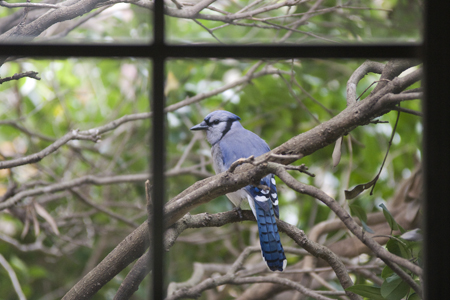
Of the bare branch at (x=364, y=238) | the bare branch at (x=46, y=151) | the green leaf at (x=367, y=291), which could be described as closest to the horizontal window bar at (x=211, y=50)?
the bare branch at (x=364, y=238)

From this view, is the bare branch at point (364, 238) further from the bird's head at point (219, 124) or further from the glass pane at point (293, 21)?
the bird's head at point (219, 124)

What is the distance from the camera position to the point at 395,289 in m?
0.76

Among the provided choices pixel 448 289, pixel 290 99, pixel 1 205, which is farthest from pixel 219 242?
pixel 448 289

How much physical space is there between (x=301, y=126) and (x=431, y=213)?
1412 mm

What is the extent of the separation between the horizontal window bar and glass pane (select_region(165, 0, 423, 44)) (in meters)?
0.40

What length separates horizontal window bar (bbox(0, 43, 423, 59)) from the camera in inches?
19.5

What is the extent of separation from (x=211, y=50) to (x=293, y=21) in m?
1.03

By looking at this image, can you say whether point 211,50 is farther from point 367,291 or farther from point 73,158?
point 73,158

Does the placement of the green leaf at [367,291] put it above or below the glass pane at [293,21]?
below

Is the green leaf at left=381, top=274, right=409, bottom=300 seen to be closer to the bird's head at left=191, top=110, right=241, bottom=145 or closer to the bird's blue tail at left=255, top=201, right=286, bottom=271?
the bird's blue tail at left=255, top=201, right=286, bottom=271

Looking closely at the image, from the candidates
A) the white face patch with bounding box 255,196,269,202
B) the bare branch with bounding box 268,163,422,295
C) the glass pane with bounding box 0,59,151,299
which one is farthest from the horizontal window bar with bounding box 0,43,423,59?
the glass pane with bounding box 0,59,151,299

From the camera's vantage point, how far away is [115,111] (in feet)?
6.86

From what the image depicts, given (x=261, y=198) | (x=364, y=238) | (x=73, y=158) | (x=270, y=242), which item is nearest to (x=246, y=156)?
(x=261, y=198)

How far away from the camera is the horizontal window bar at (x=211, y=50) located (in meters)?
0.49
